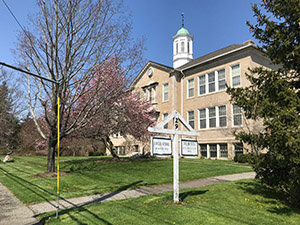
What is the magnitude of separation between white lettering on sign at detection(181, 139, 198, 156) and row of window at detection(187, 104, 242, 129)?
14536 millimetres

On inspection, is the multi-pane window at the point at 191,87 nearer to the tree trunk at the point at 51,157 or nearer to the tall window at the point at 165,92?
the tall window at the point at 165,92

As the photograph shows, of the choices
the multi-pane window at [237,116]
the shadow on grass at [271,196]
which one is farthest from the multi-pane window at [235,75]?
the shadow on grass at [271,196]

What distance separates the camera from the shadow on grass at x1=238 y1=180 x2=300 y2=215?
261 inches

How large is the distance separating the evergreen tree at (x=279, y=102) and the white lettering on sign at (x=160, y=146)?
2329mm

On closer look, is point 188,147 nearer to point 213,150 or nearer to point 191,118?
point 213,150

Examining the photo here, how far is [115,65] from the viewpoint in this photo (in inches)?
531

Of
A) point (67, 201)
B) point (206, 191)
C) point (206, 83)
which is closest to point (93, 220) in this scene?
point (67, 201)

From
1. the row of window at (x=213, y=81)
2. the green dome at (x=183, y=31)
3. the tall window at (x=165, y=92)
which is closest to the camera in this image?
the row of window at (x=213, y=81)

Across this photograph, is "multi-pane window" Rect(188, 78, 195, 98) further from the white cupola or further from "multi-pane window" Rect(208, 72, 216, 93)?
the white cupola

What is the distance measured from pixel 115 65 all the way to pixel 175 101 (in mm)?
14886

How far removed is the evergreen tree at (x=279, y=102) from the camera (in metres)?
5.94

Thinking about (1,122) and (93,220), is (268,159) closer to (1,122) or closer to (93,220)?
(93,220)

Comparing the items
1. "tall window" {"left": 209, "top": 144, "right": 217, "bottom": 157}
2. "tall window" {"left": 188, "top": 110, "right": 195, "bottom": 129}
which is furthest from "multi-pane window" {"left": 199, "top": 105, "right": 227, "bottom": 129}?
"tall window" {"left": 209, "top": 144, "right": 217, "bottom": 157}

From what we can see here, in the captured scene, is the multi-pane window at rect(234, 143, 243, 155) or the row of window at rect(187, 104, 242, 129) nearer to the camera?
the multi-pane window at rect(234, 143, 243, 155)
